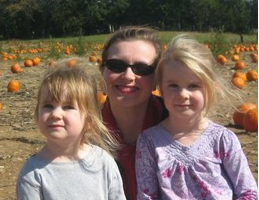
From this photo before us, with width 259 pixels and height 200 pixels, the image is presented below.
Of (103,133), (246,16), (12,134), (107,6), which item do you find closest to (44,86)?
(103,133)

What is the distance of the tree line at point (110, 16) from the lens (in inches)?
2064

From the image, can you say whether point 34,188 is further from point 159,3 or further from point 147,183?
point 159,3

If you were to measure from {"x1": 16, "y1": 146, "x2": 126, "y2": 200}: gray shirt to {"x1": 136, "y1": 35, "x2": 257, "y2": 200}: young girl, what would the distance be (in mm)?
188

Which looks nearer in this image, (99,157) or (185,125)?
(99,157)

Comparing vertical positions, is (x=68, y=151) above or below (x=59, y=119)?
below

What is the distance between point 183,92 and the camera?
237 centimetres

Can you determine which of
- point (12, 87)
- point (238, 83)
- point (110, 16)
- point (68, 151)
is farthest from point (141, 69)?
point (110, 16)

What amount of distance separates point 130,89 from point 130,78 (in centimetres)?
6

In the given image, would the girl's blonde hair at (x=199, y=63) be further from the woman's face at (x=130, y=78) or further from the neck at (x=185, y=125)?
the woman's face at (x=130, y=78)

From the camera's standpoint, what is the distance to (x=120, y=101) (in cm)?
276

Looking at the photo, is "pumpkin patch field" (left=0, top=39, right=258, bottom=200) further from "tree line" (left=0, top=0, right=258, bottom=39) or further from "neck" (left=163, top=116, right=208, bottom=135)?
"tree line" (left=0, top=0, right=258, bottom=39)

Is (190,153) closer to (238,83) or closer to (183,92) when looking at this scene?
(183,92)

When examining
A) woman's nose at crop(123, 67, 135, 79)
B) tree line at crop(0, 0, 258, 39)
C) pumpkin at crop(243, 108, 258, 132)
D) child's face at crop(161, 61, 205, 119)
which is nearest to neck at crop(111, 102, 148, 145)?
woman's nose at crop(123, 67, 135, 79)

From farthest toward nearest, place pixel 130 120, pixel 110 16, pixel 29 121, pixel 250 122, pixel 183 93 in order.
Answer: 1. pixel 110 16
2. pixel 29 121
3. pixel 250 122
4. pixel 130 120
5. pixel 183 93
